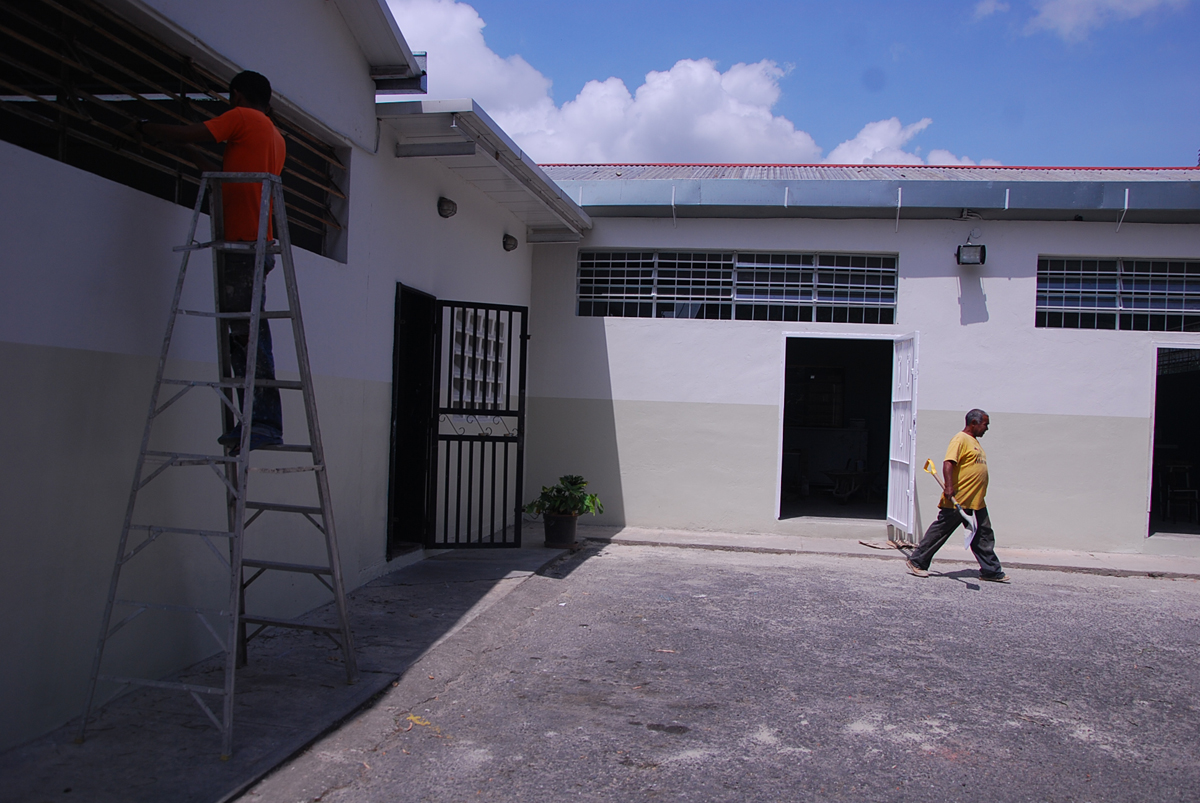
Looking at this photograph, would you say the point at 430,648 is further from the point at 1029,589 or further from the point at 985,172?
the point at 985,172

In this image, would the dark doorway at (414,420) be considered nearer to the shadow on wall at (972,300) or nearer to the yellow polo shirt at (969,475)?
the yellow polo shirt at (969,475)

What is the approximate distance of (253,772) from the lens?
3.25m

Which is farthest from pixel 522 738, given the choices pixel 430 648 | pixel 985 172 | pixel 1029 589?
pixel 985 172

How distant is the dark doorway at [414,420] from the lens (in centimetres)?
754

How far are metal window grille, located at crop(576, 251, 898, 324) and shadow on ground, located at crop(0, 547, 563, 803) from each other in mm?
5367

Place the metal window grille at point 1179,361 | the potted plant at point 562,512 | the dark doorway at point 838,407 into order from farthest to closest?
the dark doorway at point 838,407 → the metal window grille at point 1179,361 → the potted plant at point 562,512

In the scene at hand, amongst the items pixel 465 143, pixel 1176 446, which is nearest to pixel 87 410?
pixel 465 143

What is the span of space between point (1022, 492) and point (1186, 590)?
1916 millimetres

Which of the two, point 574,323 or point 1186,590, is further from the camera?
point 574,323

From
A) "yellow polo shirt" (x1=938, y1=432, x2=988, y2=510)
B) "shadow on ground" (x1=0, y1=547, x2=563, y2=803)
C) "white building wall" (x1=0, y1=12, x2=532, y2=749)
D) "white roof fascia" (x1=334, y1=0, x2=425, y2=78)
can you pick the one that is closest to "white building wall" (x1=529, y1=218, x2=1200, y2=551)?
"yellow polo shirt" (x1=938, y1=432, x2=988, y2=510)

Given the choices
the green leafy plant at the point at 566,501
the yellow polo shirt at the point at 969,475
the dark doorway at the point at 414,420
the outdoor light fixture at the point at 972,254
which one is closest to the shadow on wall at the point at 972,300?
the outdoor light fixture at the point at 972,254

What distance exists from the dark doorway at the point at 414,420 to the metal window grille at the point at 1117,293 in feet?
22.9

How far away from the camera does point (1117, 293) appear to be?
955 centimetres

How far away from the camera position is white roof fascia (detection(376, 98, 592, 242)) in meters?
6.25
